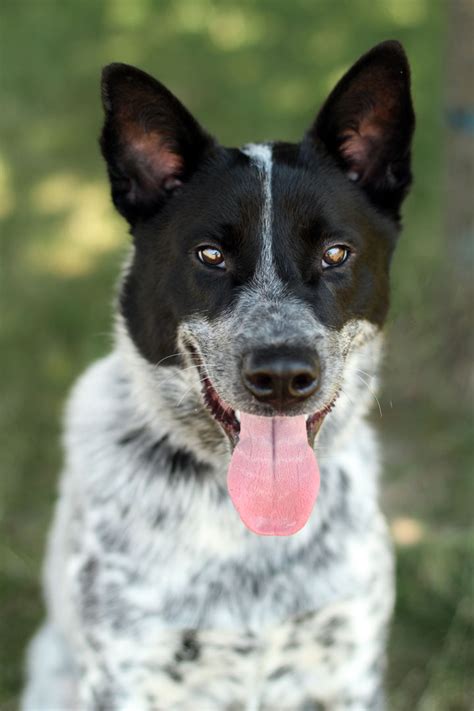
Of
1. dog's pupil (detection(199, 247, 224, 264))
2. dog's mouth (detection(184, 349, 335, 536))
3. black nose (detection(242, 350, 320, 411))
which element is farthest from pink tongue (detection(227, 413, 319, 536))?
dog's pupil (detection(199, 247, 224, 264))

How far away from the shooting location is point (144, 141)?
259 centimetres

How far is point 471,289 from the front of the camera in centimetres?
462

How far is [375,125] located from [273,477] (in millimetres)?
1011

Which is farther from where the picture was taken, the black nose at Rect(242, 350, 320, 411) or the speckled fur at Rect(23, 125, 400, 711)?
the speckled fur at Rect(23, 125, 400, 711)

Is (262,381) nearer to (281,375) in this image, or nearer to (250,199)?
(281,375)

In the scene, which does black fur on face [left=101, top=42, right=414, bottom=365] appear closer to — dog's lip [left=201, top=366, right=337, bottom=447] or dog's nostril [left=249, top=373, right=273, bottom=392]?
dog's lip [left=201, top=366, right=337, bottom=447]

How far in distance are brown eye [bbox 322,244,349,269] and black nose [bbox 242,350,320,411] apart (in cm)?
33

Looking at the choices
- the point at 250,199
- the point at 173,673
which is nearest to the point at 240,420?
the point at 250,199

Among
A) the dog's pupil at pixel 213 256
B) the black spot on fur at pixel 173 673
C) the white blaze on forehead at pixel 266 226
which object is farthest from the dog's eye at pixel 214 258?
the black spot on fur at pixel 173 673

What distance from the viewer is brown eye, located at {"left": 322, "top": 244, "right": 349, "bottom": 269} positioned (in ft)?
8.16

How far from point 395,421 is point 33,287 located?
8.08ft

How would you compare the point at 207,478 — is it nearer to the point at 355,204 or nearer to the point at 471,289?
the point at 355,204

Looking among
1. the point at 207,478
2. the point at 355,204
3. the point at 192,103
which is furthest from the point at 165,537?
the point at 192,103

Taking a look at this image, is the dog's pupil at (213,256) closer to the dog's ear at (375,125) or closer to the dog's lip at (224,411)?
the dog's lip at (224,411)
